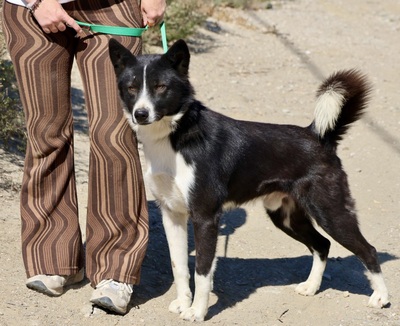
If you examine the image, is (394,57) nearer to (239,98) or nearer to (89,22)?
(239,98)

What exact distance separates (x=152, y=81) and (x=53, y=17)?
57cm

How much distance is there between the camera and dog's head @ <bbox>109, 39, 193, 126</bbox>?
4.16 meters

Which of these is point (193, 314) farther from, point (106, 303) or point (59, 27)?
point (59, 27)

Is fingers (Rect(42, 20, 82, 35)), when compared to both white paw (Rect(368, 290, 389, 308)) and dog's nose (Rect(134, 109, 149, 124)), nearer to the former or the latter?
dog's nose (Rect(134, 109, 149, 124))

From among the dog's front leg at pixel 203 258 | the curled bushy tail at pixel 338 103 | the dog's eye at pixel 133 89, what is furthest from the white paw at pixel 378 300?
the dog's eye at pixel 133 89

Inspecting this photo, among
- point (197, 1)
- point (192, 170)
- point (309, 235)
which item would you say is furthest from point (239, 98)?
point (192, 170)

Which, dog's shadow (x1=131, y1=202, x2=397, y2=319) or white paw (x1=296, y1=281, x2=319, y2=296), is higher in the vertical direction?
white paw (x1=296, y1=281, x2=319, y2=296)

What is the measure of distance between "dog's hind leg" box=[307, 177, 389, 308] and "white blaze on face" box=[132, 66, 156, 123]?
116 cm

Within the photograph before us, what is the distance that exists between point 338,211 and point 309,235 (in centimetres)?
42

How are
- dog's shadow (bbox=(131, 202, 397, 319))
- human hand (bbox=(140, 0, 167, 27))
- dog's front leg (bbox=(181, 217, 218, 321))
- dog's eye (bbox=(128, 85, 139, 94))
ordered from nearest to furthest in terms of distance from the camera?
dog's eye (bbox=(128, 85, 139, 94)) → human hand (bbox=(140, 0, 167, 27)) → dog's front leg (bbox=(181, 217, 218, 321)) → dog's shadow (bbox=(131, 202, 397, 319))

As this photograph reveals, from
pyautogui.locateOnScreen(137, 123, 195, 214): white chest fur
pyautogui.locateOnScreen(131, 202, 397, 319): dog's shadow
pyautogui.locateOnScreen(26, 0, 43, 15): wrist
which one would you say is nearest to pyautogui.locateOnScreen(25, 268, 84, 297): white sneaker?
pyautogui.locateOnScreen(131, 202, 397, 319): dog's shadow

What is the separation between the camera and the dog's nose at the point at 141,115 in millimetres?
4086

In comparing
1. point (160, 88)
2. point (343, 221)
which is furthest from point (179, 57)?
point (343, 221)

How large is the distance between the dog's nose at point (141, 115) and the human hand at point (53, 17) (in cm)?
51
